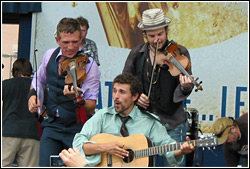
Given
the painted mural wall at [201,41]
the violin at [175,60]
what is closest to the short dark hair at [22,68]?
the painted mural wall at [201,41]

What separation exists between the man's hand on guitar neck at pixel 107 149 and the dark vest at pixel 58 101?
1.36 ft

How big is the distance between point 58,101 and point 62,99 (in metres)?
A: 0.04

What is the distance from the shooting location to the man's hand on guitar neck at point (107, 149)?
4711 mm

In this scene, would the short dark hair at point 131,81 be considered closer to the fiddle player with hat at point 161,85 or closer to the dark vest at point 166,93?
the fiddle player with hat at point 161,85

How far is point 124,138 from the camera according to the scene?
15.7ft

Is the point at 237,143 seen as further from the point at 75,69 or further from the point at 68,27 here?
the point at 68,27

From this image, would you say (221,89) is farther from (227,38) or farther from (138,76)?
(138,76)

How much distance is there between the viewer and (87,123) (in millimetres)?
4922

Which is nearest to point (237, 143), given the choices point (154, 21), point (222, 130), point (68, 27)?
point (222, 130)

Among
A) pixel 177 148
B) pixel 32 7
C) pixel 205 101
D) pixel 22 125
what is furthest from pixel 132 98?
pixel 32 7

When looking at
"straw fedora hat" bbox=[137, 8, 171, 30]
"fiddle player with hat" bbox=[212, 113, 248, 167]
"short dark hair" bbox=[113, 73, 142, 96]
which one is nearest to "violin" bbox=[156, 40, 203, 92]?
"straw fedora hat" bbox=[137, 8, 171, 30]

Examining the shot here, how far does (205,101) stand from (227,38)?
2.73ft

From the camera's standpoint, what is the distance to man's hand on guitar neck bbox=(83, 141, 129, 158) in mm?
4711

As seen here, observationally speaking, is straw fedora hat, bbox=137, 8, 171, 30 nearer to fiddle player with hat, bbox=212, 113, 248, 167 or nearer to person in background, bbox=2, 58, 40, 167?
fiddle player with hat, bbox=212, 113, 248, 167
